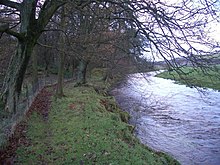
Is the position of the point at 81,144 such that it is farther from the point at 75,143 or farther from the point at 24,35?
the point at 24,35

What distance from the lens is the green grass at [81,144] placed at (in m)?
8.92

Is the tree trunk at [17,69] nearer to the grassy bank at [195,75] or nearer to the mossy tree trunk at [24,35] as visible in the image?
the mossy tree trunk at [24,35]

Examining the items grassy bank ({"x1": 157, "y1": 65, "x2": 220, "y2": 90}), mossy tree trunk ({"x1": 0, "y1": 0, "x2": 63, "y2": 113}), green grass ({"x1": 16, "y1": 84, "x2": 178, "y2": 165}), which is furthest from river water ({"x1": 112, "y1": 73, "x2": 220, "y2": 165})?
mossy tree trunk ({"x1": 0, "y1": 0, "x2": 63, "y2": 113})

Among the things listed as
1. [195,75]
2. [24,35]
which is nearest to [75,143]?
[24,35]

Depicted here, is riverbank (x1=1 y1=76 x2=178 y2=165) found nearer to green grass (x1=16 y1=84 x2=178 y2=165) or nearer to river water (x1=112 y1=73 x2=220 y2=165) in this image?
green grass (x1=16 y1=84 x2=178 y2=165)

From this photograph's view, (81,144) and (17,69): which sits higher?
(17,69)

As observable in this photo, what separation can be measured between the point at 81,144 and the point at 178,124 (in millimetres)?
10606

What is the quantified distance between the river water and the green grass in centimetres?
253

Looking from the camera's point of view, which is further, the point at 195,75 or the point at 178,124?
the point at 178,124

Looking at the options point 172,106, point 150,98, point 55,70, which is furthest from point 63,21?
point 55,70

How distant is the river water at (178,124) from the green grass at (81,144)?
2532mm

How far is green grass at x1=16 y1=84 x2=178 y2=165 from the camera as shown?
29.3ft

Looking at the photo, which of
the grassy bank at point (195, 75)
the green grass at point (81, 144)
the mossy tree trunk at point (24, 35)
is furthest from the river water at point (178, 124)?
the mossy tree trunk at point (24, 35)

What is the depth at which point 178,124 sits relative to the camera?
62.5ft
